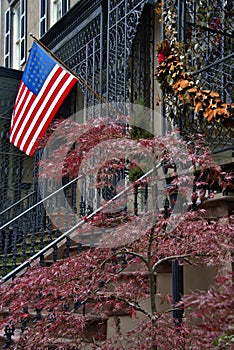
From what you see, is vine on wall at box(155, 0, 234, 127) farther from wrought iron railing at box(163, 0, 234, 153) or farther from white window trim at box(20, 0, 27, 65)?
white window trim at box(20, 0, 27, 65)

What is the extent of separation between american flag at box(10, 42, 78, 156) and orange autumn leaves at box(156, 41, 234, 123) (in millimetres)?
3220

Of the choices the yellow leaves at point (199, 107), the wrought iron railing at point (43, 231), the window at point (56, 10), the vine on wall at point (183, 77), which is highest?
the window at point (56, 10)

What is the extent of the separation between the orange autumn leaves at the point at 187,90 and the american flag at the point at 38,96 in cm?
322

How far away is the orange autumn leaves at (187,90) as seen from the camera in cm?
471

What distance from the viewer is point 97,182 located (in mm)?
4809

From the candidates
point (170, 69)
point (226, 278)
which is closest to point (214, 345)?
point (226, 278)

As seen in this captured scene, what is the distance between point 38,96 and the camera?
29.2 ft

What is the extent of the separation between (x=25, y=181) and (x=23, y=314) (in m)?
8.21

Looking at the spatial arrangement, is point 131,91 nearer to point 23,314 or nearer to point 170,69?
point 170,69

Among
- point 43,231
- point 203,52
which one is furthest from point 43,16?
point 203,52

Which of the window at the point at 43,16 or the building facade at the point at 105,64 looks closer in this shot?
the building facade at the point at 105,64

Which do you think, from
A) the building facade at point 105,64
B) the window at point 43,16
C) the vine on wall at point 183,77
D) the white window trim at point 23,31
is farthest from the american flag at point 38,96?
the white window trim at point 23,31

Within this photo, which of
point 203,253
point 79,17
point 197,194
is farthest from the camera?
point 79,17

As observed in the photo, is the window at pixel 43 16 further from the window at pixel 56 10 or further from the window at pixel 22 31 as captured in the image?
the window at pixel 22 31
